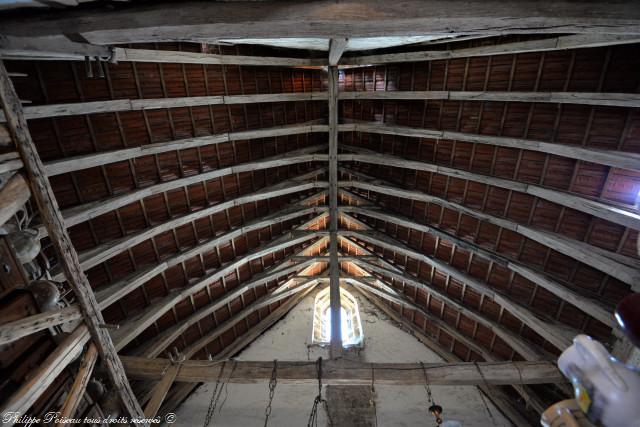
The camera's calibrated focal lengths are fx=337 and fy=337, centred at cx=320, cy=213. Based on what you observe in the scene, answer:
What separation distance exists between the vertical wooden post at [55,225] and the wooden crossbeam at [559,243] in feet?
24.0

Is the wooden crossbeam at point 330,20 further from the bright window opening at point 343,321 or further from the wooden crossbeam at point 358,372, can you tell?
the bright window opening at point 343,321

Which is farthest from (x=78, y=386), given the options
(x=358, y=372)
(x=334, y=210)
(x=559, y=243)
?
(x=559, y=243)

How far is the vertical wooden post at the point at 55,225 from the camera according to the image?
346 cm

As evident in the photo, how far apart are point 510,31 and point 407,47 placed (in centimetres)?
480

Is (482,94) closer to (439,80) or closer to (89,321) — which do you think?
(439,80)

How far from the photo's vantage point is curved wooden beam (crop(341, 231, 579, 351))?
274 inches

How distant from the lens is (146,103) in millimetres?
6500

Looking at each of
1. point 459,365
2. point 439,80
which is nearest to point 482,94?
point 439,80

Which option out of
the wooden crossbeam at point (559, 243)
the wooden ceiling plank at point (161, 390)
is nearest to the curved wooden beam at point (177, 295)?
the wooden ceiling plank at point (161, 390)

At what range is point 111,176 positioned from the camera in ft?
22.4

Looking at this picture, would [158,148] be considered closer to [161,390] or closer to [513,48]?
[161,390]

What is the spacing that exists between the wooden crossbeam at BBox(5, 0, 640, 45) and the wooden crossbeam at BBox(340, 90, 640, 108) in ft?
8.50

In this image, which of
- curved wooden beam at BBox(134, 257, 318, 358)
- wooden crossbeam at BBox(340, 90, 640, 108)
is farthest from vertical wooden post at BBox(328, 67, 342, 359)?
curved wooden beam at BBox(134, 257, 318, 358)

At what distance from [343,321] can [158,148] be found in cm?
945
